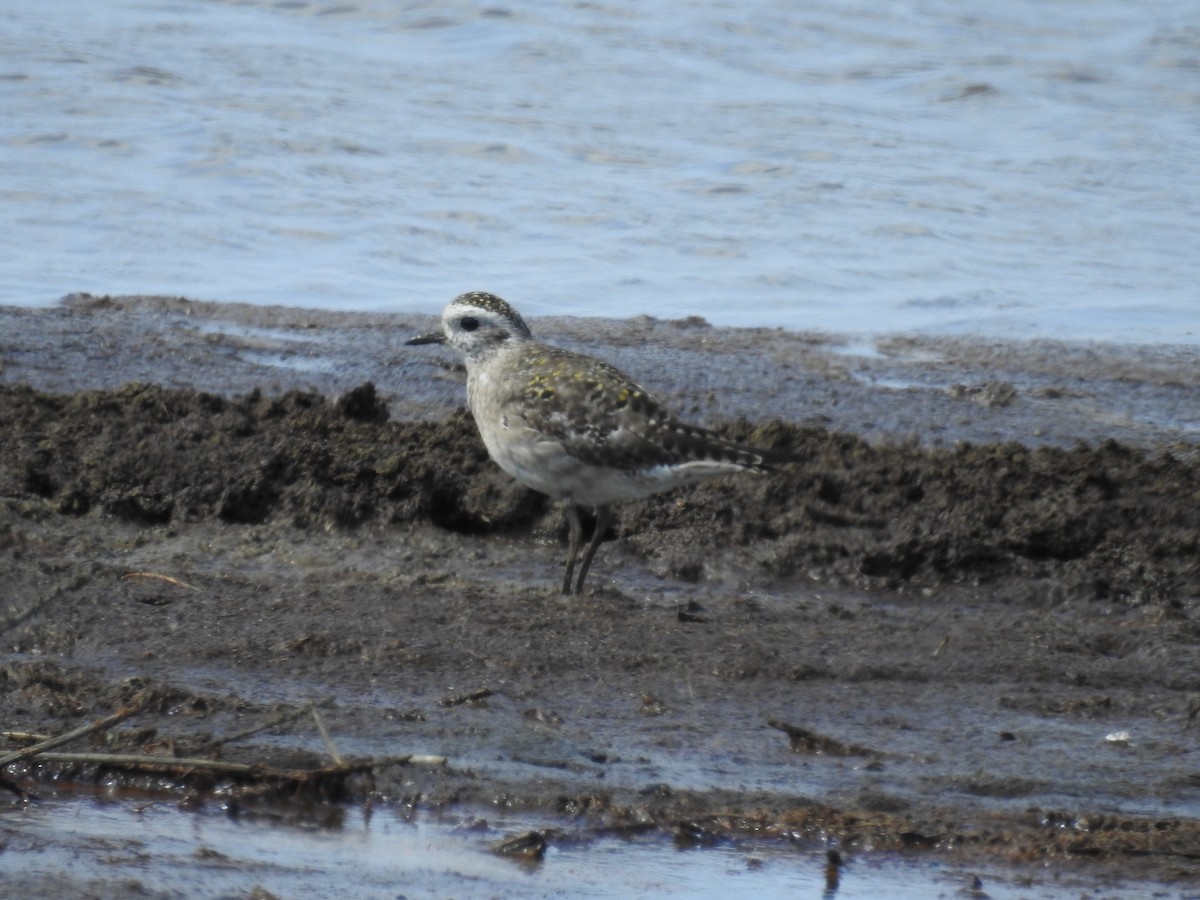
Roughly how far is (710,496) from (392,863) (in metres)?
3.28

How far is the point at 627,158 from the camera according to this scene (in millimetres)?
14367

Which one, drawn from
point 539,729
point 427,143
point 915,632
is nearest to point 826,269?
point 427,143

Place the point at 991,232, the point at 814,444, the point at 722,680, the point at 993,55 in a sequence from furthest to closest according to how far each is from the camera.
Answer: the point at 993,55 < the point at 991,232 < the point at 814,444 < the point at 722,680

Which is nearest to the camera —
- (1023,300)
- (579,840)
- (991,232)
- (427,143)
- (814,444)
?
(579,840)

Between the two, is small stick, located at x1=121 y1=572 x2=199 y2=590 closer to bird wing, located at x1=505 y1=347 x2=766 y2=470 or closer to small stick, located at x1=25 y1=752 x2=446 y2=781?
bird wing, located at x1=505 y1=347 x2=766 y2=470

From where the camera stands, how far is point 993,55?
56.7 ft

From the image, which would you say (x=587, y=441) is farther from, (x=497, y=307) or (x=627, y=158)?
(x=627, y=158)

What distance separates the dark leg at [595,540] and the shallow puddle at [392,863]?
2073 mm

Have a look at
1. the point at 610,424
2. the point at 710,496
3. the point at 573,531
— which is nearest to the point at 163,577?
the point at 573,531

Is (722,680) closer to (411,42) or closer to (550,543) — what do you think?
(550,543)

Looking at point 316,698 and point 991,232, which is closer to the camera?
point 316,698

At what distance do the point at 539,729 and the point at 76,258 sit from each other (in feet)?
25.9

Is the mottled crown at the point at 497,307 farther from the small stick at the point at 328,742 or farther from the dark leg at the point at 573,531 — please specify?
the small stick at the point at 328,742

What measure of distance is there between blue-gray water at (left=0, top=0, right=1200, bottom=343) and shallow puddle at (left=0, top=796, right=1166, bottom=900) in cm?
669
